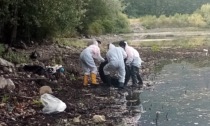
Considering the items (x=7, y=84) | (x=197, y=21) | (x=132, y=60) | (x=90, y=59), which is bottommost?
(x=7, y=84)

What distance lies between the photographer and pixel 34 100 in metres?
13.7

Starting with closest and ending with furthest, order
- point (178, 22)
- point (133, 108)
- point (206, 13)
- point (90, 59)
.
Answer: point (133, 108) → point (90, 59) → point (178, 22) → point (206, 13)

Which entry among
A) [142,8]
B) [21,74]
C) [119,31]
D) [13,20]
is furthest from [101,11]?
[142,8]

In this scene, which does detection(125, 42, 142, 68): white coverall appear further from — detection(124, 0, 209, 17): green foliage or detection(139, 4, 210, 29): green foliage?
detection(124, 0, 209, 17): green foliage

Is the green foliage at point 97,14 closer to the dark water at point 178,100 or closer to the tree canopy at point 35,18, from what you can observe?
the tree canopy at point 35,18

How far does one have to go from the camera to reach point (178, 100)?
49.5ft

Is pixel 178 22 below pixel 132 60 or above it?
below

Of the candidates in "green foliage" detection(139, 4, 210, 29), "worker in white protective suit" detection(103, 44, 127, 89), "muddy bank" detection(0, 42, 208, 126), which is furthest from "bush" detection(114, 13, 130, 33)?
"worker in white protective suit" detection(103, 44, 127, 89)

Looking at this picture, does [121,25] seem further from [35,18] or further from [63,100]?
[63,100]

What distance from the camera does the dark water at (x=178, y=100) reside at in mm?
12195

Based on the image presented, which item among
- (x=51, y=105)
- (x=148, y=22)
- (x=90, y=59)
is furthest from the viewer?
(x=148, y=22)

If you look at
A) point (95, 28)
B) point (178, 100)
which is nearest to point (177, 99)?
point (178, 100)

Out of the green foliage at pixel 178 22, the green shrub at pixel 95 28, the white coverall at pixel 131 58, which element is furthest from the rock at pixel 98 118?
the green foliage at pixel 178 22

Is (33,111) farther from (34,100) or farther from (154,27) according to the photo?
(154,27)
